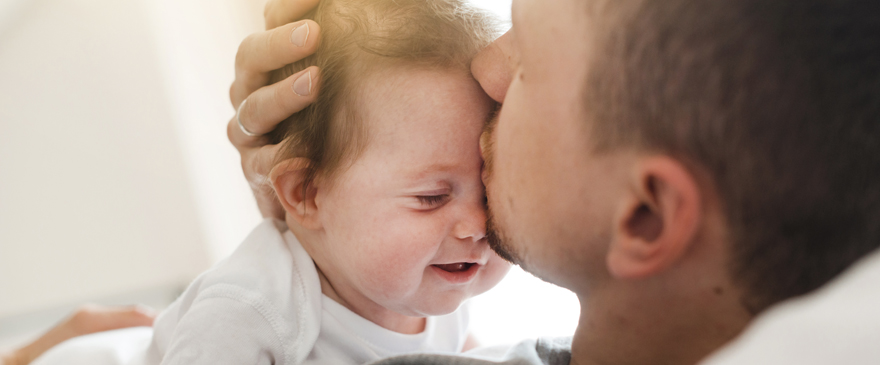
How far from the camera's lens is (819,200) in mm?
478

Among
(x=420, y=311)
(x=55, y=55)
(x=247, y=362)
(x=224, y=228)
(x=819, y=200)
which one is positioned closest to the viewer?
(x=819, y=200)

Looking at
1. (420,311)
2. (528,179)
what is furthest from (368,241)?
(528,179)

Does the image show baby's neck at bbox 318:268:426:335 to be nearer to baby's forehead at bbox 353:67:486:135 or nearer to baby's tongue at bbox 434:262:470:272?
baby's tongue at bbox 434:262:470:272

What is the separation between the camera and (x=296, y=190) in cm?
94

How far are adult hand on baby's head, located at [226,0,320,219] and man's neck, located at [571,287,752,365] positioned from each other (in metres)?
0.51

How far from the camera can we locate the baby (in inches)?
32.4

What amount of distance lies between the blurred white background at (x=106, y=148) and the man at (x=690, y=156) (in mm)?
Answer: 1887

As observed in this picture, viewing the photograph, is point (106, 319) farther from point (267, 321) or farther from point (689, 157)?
point (689, 157)

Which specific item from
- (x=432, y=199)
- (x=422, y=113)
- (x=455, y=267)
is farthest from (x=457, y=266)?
(x=422, y=113)

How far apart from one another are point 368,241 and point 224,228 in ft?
5.82

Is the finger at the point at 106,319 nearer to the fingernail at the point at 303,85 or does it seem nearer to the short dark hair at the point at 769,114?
the fingernail at the point at 303,85

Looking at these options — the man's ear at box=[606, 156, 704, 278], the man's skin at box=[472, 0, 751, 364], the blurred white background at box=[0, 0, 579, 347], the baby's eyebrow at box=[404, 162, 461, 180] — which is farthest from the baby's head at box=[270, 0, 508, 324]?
the blurred white background at box=[0, 0, 579, 347]

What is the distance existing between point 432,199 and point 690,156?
0.42 m

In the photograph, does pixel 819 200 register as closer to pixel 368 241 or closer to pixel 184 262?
pixel 368 241
